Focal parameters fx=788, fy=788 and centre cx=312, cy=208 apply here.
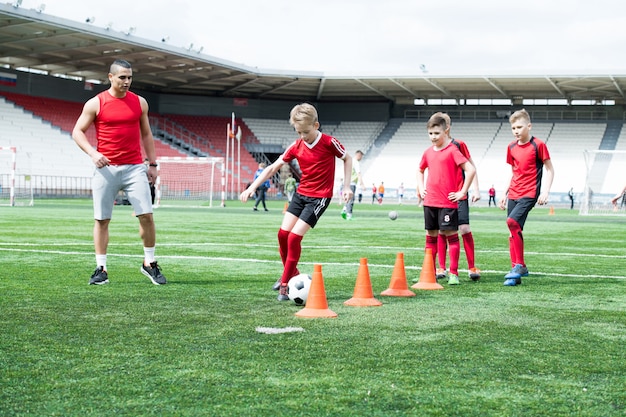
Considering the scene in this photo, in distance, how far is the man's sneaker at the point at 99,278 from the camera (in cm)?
748

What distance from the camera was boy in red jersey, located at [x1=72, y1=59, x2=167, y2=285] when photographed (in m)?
7.60

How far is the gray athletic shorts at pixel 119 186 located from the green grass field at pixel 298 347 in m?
0.74

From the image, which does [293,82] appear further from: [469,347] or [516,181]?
[469,347]

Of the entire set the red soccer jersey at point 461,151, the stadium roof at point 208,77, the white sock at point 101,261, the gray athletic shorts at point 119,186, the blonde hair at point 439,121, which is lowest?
the white sock at point 101,261

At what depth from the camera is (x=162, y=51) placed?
1818 inches

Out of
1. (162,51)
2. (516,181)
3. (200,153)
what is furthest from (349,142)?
(516,181)

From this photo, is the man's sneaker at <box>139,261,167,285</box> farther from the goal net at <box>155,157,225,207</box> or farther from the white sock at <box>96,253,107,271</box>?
the goal net at <box>155,157,225,207</box>

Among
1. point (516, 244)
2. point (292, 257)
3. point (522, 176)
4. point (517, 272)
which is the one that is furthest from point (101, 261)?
point (522, 176)

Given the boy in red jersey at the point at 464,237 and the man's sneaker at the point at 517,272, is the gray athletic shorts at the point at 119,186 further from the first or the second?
the man's sneaker at the point at 517,272

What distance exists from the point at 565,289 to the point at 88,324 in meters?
4.62

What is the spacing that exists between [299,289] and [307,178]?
49.2 inches

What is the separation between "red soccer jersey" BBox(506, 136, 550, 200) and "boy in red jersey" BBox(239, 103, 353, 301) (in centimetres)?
264

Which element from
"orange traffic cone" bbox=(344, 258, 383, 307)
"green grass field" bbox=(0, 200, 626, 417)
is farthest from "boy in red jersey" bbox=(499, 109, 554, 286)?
"orange traffic cone" bbox=(344, 258, 383, 307)

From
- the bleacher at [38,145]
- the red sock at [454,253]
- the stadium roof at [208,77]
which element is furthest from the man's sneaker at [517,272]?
the bleacher at [38,145]
